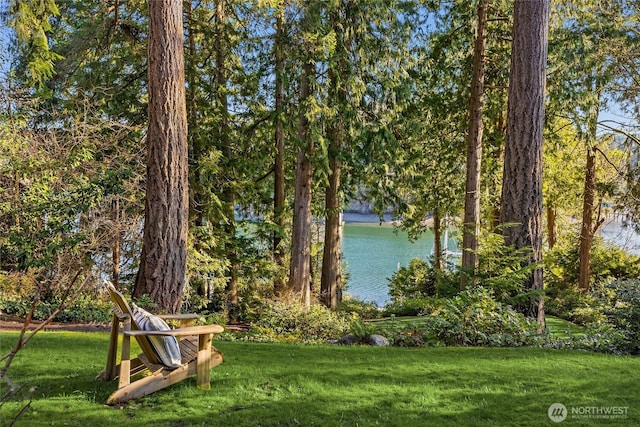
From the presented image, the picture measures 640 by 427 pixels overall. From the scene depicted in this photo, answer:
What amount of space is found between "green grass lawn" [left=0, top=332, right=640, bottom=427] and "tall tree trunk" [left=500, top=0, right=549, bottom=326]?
191 cm

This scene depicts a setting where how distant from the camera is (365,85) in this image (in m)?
9.50

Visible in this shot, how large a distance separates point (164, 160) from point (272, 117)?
4348 millimetres

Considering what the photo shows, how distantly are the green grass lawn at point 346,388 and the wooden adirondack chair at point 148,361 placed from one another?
10 cm

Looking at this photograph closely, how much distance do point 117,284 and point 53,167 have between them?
2407mm

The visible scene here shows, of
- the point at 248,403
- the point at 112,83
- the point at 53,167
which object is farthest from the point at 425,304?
the point at 112,83

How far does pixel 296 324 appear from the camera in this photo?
8.59 metres

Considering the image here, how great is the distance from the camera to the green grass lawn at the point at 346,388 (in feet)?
11.0

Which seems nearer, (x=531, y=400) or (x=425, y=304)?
(x=531, y=400)

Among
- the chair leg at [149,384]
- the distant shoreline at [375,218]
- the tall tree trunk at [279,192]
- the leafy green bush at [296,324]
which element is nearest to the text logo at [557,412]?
the chair leg at [149,384]

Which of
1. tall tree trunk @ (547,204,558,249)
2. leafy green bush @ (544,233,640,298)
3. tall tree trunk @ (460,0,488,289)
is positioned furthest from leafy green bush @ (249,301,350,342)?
tall tree trunk @ (547,204,558,249)

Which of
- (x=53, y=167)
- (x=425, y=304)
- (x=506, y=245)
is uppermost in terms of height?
(x=53, y=167)

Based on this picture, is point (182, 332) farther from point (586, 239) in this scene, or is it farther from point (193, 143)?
point (586, 239)

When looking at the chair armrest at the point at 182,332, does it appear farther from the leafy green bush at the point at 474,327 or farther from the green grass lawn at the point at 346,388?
the leafy green bush at the point at 474,327

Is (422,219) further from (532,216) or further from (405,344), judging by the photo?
(405,344)
